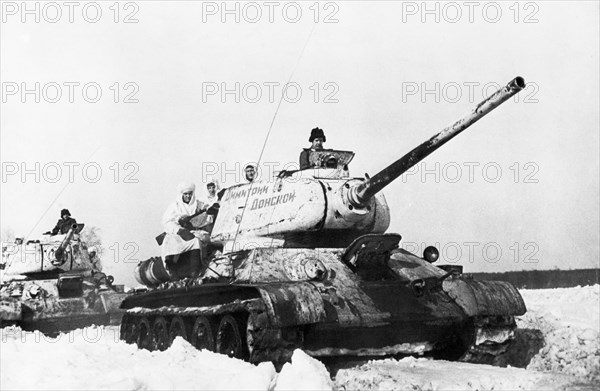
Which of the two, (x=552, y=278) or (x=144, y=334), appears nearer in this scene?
(x=144, y=334)

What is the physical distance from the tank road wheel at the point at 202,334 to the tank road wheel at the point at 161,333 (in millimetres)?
1125

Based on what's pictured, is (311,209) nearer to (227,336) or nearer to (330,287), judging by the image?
(330,287)

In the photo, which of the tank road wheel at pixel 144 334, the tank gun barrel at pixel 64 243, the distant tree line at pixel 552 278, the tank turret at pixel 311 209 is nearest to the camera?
the tank turret at pixel 311 209

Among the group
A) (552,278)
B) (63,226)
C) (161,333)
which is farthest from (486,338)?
(552,278)

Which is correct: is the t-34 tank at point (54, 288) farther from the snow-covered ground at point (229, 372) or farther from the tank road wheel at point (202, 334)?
the snow-covered ground at point (229, 372)

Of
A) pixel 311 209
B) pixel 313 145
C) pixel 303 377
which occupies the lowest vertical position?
A: pixel 303 377

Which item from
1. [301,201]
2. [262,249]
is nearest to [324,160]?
[301,201]

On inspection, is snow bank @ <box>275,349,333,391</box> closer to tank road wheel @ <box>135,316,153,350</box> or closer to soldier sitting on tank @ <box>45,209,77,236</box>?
tank road wheel @ <box>135,316,153,350</box>

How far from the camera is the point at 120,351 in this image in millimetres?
9812

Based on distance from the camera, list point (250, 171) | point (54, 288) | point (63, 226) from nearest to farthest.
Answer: point (250, 171) → point (54, 288) → point (63, 226)

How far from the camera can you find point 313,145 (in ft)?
39.8

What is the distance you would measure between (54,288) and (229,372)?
35.1 feet

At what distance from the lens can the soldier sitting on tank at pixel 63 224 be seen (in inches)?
758

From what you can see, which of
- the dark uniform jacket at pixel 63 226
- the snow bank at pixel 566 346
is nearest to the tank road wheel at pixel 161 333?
the snow bank at pixel 566 346
